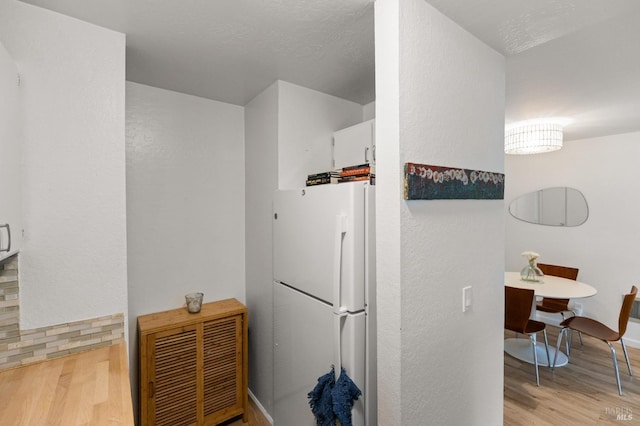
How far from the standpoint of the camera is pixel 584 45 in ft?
5.49

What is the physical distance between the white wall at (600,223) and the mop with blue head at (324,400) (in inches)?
161

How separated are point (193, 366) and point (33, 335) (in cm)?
99

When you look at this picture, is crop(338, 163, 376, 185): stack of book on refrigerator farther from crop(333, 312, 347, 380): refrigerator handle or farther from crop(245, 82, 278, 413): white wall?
crop(333, 312, 347, 380): refrigerator handle

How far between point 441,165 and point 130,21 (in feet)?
5.36

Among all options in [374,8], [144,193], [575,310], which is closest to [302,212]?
[374,8]

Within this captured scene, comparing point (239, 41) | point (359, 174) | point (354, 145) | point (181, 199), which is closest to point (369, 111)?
point (354, 145)

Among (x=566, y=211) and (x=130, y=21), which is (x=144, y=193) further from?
(x=566, y=211)

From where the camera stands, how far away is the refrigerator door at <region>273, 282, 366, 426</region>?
1.45m

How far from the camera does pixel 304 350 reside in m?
1.75

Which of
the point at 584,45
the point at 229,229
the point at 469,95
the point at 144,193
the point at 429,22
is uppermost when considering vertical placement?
the point at 584,45

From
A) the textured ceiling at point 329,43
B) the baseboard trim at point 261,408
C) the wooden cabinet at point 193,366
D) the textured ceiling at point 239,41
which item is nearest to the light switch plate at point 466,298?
the textured ceiling at point 329,43

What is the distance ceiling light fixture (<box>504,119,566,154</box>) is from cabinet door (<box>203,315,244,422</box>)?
316 cm

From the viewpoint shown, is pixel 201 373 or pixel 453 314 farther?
pixel 201 373

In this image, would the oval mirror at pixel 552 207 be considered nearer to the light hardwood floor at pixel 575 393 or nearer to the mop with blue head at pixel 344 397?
the light hardwood floor at pixel 575 393
